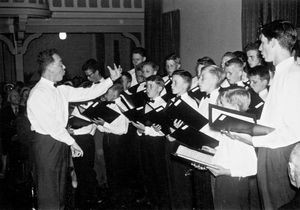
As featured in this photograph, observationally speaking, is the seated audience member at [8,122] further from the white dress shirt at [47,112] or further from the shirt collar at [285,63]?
the shirt collar at [285,63]

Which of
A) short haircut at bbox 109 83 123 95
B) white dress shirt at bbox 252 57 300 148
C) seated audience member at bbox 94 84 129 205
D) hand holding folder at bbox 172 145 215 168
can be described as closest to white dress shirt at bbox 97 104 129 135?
seated audience member at bbox 94 84 129 205

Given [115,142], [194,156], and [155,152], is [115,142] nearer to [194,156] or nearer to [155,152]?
[155,152]

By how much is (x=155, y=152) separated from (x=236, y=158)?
1684 millimetres

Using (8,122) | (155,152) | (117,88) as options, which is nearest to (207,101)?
(155,152)

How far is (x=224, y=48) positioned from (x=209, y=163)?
4.64m

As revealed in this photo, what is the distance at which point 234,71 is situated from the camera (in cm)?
451

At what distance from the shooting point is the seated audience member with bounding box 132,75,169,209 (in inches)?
190

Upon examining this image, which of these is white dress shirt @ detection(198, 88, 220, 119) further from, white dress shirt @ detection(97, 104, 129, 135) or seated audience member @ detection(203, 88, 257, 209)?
white dress shirt @ detection(97, 104, 129, 135)

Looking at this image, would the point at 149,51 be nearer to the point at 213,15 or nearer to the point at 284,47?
the point at 213,15

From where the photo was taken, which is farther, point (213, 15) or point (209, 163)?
point (213, 15)

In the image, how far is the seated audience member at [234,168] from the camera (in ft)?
10.9

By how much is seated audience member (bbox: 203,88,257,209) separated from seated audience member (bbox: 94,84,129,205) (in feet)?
7.20

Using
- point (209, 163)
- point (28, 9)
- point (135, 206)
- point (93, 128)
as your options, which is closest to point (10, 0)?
point (28, 9)

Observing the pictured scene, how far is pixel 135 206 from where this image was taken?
5.20m
